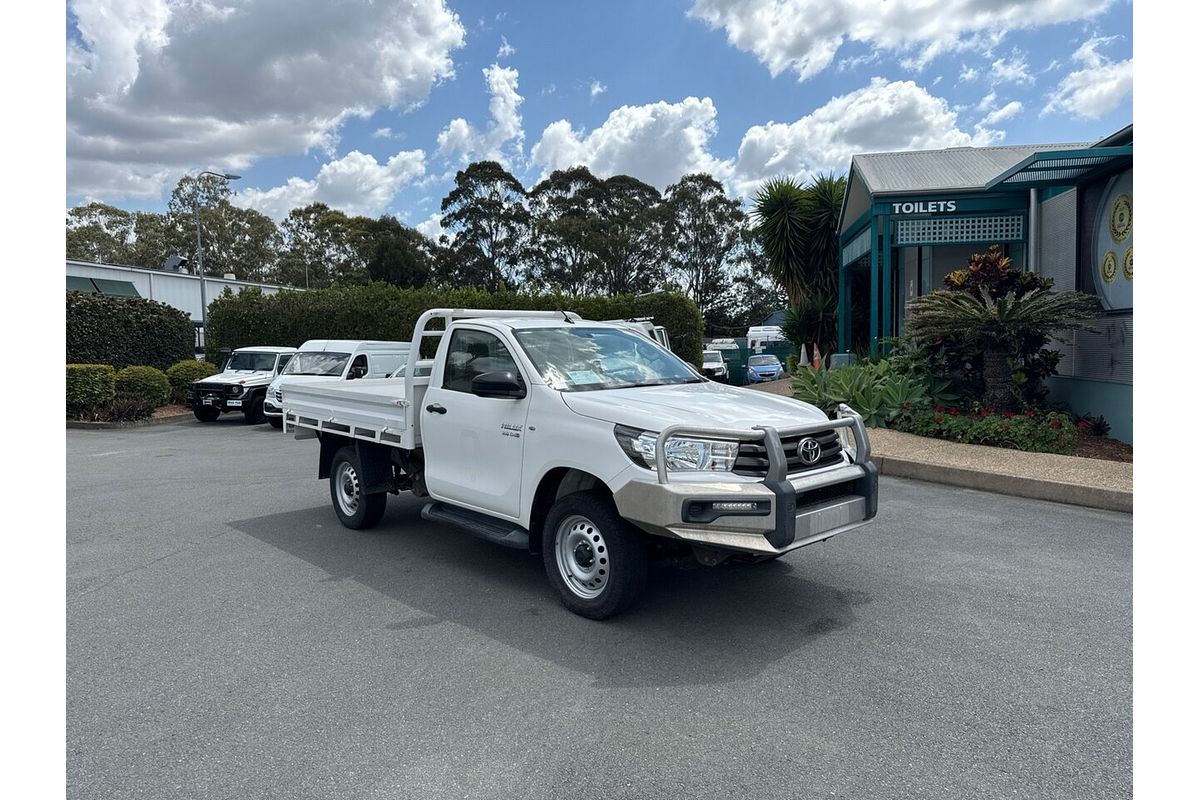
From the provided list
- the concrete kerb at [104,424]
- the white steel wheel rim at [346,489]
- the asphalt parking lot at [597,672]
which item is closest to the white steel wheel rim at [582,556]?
the asphalt parking lot at [597,672]

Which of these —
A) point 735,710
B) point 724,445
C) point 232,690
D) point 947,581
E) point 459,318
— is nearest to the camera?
point 735,710

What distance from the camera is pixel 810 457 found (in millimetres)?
4879

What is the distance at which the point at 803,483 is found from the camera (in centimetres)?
466

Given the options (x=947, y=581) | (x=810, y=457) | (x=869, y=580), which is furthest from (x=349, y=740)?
(x=947, y=581)

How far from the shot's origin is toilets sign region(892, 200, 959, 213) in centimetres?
1519

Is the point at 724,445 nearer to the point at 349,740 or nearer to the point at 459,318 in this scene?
the point at 349,740

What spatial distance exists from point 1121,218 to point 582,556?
1059 centimetres

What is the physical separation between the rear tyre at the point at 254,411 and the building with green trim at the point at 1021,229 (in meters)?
13.4

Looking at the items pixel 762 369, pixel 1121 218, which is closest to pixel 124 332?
pixel 762 369

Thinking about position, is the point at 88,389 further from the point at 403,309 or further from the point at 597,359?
the point at 597,359

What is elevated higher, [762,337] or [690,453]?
[762,337]

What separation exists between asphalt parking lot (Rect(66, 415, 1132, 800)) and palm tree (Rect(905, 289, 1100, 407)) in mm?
4403

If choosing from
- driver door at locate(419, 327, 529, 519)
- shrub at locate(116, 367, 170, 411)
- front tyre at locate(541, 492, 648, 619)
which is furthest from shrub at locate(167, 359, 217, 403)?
front tyre at locate(541, 492, 648, 619)

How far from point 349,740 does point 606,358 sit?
3.25 m
